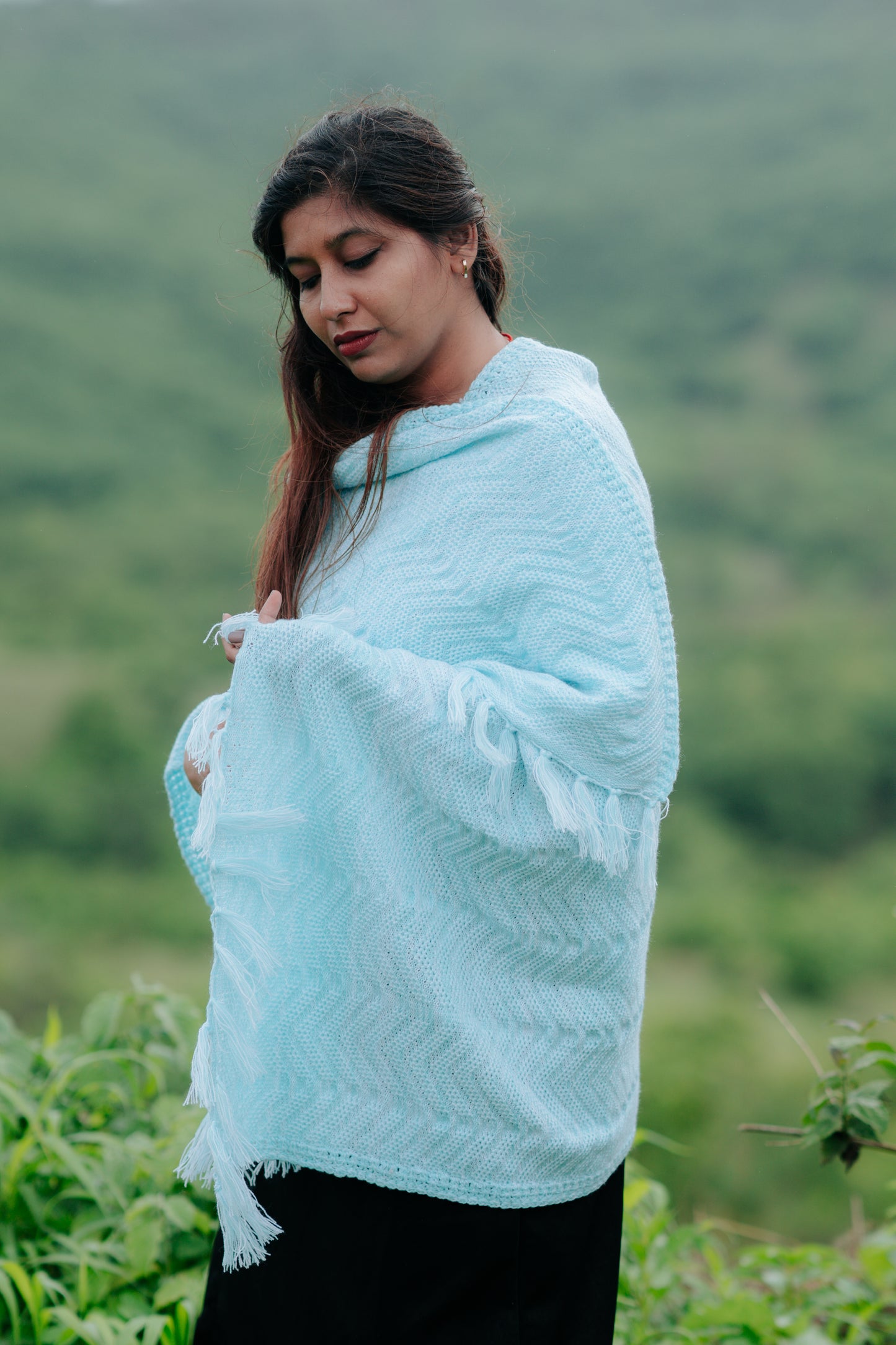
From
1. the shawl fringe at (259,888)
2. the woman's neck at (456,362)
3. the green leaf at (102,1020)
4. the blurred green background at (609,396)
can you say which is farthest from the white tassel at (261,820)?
the blurred green background at (609,396)

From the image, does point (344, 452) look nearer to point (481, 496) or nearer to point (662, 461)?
point (481, 496)

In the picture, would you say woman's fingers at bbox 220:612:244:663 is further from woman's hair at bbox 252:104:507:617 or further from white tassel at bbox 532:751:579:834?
white tassel at bbox 532:751:579:834

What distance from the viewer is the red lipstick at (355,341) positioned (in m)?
1.12

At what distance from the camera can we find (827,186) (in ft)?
14.2

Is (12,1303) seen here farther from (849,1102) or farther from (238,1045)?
(849,1102)

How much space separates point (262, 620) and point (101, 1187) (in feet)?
3.15

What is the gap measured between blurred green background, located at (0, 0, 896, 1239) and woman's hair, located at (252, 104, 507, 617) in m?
1.98

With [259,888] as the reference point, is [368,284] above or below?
above

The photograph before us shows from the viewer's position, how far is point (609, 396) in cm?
438

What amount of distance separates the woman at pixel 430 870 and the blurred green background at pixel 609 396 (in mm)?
1798

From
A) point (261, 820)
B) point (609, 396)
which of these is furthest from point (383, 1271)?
point (609, 396)

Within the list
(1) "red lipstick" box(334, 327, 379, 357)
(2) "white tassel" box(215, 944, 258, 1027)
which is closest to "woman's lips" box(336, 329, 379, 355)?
(1) "red lipstick" box(334, 327, 379, 357)

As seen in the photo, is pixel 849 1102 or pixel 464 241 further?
pixel 849 1102

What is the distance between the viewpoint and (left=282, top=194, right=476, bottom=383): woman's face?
1.09m
